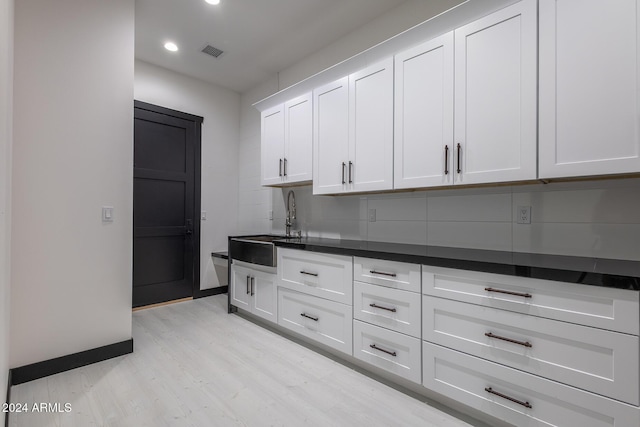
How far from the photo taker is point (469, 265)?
63.4 inches

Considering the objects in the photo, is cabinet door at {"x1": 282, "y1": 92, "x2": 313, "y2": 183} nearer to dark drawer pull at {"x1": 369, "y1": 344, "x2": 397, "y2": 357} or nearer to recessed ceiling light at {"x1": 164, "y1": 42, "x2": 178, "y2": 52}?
recessed ceiling light at {"x1": 164, "y1": 42, "x2": 178, "y2": 52}

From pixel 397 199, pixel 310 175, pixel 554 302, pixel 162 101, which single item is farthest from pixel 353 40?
pixel 554 302

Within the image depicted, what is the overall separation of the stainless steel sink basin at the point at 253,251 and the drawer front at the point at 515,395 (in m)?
1.57

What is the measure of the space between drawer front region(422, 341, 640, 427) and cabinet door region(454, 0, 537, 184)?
1021 mm

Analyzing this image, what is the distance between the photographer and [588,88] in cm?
146

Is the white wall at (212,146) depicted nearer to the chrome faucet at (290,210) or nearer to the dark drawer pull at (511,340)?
the chrome faucet at (290,210)

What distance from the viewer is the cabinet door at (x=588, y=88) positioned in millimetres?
1368

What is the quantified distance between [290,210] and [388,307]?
1930 millimetres

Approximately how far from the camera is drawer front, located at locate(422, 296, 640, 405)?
1.22 meters

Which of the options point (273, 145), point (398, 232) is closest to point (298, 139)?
point (273, 145)

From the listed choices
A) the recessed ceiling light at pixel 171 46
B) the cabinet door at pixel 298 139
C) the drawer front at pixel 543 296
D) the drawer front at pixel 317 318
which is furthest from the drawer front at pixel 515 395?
the recessed ceiling light at pixel 171 46

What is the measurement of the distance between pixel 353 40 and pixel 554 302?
2.80m

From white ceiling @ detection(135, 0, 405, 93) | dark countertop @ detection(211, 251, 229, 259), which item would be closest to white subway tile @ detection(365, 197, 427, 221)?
white ceiling @ detection(135, 0, 405, 93)

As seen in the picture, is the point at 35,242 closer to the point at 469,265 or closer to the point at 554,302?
the point at 469,265
